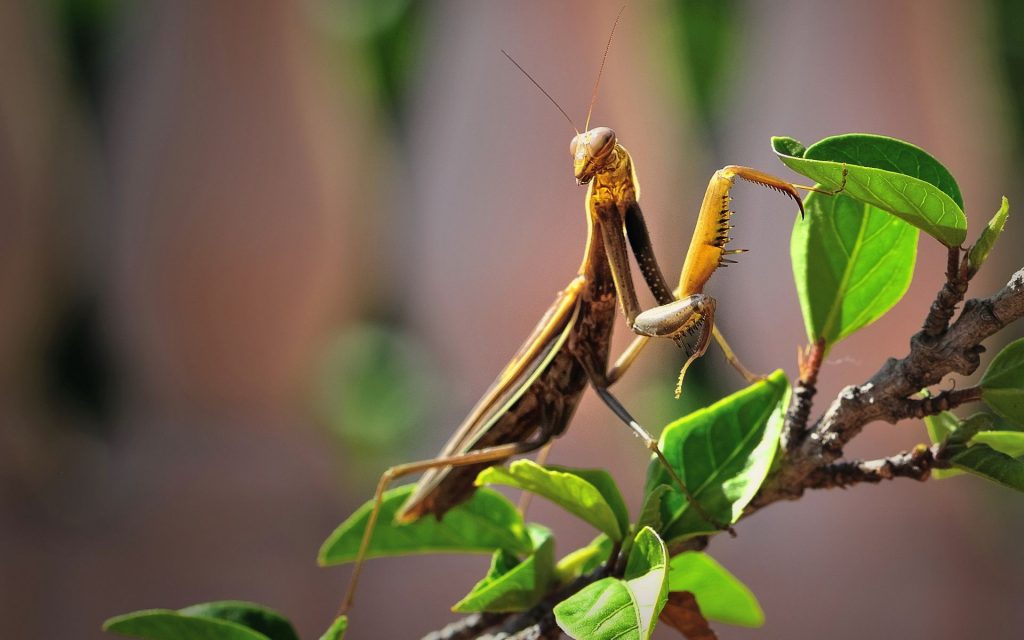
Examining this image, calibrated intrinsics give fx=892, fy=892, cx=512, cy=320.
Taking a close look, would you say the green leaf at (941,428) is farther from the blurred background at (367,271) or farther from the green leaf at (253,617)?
the blurred background at (367,271)

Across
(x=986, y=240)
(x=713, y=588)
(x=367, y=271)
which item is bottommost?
(x=713, y=588)

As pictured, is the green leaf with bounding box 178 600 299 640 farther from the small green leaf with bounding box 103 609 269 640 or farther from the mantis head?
the mantis head

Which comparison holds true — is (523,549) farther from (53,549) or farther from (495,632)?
(53,549)

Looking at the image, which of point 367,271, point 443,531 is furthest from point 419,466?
point 367,271

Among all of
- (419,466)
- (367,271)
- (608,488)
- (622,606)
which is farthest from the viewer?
(367,271)

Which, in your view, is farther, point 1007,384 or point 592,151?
point 592,151

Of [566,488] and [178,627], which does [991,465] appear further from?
[178,627]

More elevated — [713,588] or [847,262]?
[847,262]
